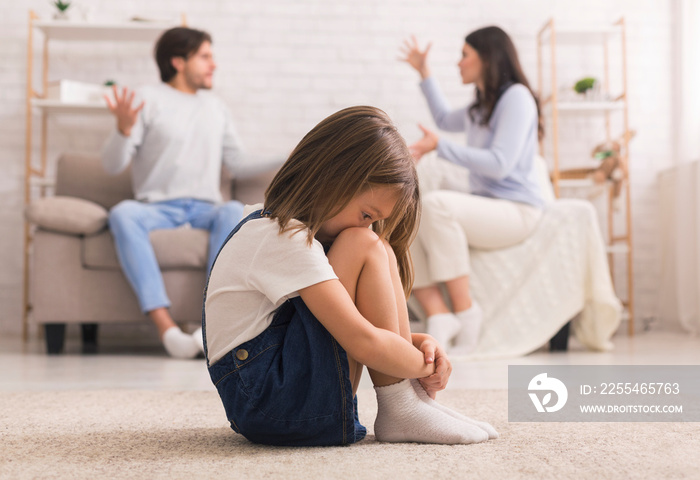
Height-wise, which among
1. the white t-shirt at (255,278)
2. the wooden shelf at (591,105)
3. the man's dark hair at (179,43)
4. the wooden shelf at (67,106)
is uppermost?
the man's dark hair at (179,43)

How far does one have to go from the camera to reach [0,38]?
345 cm

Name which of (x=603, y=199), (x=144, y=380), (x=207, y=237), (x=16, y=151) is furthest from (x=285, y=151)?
(x=144, y=380)

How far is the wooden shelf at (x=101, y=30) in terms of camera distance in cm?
316

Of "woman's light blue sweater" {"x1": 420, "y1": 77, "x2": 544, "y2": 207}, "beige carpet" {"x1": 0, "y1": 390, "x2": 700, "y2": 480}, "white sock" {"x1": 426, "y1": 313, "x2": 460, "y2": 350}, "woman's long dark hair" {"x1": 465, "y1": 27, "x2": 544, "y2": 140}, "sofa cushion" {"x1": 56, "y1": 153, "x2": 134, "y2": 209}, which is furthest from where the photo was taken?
"sofa cushion" {"x1": 56, "y1": 153, "x2": 134, "y2": 209}

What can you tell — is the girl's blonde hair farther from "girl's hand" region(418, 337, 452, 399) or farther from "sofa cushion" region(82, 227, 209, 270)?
"sofa cushion" region(82, 227, 209, 270)

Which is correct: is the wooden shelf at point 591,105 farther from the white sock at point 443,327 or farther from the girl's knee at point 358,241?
the girl's knee at point 358,241

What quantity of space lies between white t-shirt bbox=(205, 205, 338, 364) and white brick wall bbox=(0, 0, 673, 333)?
8.52 ft

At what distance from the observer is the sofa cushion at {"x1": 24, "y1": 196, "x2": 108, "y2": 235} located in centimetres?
249

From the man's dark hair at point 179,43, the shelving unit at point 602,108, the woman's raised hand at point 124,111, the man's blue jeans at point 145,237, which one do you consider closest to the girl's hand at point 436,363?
the man's blue jeans at point 145,237

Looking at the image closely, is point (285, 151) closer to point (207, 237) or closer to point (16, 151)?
point (207, 237)

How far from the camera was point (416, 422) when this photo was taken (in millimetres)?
1000

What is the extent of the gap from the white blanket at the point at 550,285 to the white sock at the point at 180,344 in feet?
3.20

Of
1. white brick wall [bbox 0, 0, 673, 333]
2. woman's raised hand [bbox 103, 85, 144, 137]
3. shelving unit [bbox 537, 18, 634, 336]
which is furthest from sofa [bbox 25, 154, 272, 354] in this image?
shelving unit [bbox 537, 18, 634, 336]

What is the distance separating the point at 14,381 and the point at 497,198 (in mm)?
1653
